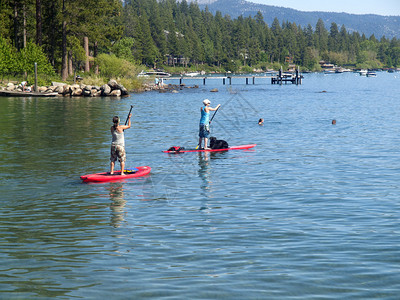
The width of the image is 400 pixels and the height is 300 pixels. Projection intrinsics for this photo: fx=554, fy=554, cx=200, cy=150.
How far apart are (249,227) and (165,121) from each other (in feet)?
103

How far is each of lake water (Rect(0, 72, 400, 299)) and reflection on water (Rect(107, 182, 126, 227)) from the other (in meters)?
0.03

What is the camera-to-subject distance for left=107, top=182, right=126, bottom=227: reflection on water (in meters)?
14.7

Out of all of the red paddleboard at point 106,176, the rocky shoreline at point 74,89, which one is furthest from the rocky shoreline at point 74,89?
the red paddleboard at point 106,176

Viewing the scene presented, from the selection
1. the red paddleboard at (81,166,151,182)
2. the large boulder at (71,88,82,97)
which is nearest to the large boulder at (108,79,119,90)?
the large boulder at (71,88,82,97)

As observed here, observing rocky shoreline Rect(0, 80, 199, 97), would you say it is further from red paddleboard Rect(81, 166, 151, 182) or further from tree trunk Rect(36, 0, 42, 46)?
red paddleboard Rect(81, 166, 151, 182)

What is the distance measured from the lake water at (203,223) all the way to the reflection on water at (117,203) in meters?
0.03

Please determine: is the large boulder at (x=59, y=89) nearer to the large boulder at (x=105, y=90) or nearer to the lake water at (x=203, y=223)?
the large boulder at (x=105, y=90)

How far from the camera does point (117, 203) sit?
1650 cm

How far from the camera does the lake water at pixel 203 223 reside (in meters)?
10.2

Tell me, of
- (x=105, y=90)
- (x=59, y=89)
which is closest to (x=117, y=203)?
(x=59, y=89)

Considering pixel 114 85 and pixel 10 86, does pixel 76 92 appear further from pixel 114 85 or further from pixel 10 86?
pixel 10 86

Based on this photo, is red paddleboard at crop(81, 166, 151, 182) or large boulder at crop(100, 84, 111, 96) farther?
large boulder at crop(100, 84, 111, 96)

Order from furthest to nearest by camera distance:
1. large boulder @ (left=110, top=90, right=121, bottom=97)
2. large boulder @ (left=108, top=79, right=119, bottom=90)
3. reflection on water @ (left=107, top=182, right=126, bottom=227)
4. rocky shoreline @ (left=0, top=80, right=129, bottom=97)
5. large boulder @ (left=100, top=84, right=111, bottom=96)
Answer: large boulder @ (left=108, top=79, right=119, bottom=90)
large boulder @ (left=100, top=84, right=111, bottom=96)
large boulder @ (left=110, top=90, right=121, bottom=97)
rocky shoreline @ (left=0, top=80, right=129, bottom=97)
reflection on water @ (left=107, top=182, right=126, bottom=227)

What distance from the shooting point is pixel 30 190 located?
18.3 metres
